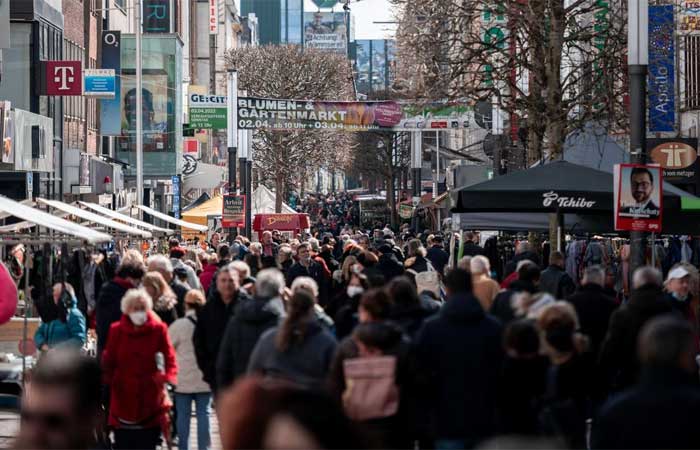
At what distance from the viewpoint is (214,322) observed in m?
12.0

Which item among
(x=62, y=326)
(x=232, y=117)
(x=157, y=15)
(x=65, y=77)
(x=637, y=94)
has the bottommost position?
(x=62, y=326)

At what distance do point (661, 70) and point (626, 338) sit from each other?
60.0 ft

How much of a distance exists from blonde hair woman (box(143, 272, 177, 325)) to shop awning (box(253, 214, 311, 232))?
33.4 m

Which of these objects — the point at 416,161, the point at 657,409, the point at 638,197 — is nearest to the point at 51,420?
the point at 657,409

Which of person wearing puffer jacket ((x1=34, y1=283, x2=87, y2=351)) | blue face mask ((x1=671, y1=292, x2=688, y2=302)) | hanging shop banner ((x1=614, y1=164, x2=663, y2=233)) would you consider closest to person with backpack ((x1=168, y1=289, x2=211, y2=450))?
person wearing puffer jacket ((x1=34, y1=283, x2=87, y2=351))

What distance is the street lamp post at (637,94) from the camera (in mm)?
15555

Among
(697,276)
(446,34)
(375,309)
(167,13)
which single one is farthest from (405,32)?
(167,13)

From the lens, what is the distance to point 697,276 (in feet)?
45.8

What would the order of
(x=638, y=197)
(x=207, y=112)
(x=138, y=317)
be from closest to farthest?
(x=138, y=317) < (x=638, y=197) < (x=207, y=112)

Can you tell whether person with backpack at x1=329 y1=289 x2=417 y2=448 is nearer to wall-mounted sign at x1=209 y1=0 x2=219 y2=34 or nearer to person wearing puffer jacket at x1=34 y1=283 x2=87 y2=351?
person wearing puffer jacket at x1=34 y1=283 x2=87 y2=351

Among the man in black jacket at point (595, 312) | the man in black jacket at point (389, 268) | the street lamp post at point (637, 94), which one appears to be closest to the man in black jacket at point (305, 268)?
the man in black jacket at point (389, 268)

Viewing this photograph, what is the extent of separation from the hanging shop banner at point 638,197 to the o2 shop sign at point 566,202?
8.64ft

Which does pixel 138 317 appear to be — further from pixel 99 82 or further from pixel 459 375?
pixel 99 82

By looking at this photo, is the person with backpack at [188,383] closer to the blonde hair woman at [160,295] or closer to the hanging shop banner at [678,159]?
the blonde hair woman at [160,295]
